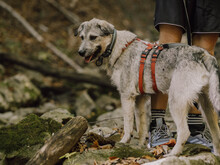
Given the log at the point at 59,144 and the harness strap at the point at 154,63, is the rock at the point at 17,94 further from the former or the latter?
the harness strap at the point at 154,63

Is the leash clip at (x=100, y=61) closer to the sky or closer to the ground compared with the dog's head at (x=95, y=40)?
closer to the ground

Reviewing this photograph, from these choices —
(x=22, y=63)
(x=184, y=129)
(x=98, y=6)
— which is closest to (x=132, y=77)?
(x=184, y=129)

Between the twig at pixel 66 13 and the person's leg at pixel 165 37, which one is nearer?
the person's leg at pixel 165 37

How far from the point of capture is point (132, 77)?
3760 millimetres

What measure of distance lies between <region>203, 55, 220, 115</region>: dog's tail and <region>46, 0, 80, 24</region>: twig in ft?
39.4

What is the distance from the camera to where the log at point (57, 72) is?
31.3ft

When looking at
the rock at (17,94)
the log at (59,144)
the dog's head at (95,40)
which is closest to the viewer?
the log at (59,144)

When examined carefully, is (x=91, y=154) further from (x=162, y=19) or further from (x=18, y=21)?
(x=18, y=21)

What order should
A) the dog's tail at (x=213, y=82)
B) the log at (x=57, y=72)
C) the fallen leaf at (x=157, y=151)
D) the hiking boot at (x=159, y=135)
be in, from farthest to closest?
the log at (x=57, y=72) → the hiking boot at (x=159, y=135) → the fallen leaf at (x=157, y=151) → the dog's tail at (x=213, y=82)

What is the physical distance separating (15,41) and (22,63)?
2.32 m

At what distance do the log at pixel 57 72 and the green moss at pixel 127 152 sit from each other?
6.08 metres

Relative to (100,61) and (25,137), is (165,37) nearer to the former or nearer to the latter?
(100,61)

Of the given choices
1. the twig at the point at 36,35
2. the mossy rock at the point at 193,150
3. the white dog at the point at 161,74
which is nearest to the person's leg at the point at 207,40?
the white dog at the point at 161,74

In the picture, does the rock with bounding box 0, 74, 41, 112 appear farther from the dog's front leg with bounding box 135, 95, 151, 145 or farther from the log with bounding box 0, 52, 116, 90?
the dog's front leg with bounding box 135, 95, 151, 145
